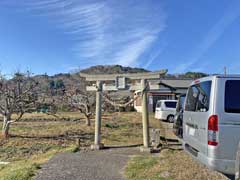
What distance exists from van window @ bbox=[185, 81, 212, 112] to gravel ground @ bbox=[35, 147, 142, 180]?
91.6 inches

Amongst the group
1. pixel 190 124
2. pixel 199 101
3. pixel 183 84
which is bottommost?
pixel 190 124

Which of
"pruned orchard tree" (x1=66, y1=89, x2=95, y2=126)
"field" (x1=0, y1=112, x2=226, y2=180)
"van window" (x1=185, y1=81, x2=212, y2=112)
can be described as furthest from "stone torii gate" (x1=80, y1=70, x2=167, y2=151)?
"pruned orchard tree" (x1=66, y1=89, x2=95, y2=126)

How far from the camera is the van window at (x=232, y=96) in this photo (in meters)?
4.17

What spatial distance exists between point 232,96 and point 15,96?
10.6 metres

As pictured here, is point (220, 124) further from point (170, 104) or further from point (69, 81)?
point (69, 81)

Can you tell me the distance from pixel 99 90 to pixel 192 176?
5047mm

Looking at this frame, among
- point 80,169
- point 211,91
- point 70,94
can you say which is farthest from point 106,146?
point 70,94

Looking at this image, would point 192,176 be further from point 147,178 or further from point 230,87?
point 230,87

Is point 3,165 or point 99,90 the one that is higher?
point 99,90

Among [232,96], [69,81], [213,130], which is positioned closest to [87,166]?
[213,130]

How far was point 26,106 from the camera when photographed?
511 inches

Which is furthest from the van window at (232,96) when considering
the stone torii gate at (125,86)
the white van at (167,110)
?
the white van at (167,110)

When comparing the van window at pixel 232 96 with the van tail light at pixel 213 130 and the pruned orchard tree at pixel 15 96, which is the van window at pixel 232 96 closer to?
the van tail light at pixel 213 130

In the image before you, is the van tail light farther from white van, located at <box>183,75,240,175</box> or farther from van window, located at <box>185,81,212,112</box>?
van window, located at <box>185,81,212,112</box>
